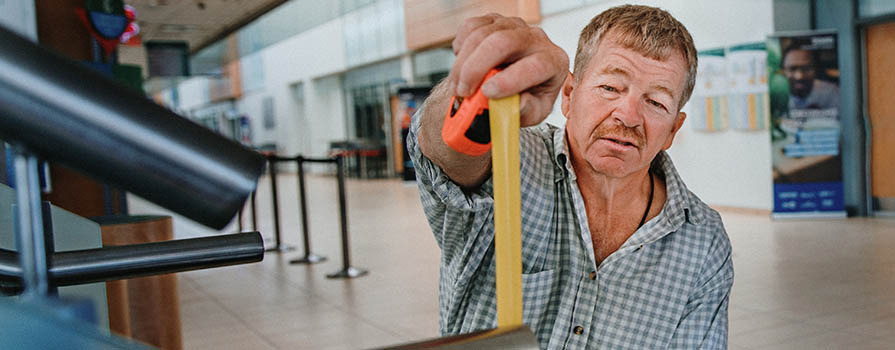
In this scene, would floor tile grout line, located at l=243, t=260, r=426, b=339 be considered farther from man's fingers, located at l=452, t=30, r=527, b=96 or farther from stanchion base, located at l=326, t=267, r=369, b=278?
man's fingers, located at l=452, t=30, r=527, b=96


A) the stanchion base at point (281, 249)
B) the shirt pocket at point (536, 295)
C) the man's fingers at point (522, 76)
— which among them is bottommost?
the stanchion base at point (281, 249)

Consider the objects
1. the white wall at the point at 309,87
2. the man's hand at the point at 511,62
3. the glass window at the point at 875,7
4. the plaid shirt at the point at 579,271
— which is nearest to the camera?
the man's hand at the point at 511,62

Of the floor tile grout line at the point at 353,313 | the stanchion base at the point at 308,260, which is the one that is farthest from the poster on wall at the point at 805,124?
the floor tile grout line at the point at 353,313

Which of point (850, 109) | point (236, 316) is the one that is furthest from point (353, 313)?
point (850, 109)

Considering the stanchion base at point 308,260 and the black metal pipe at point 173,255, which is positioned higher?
the black metal pipe at point 173,255

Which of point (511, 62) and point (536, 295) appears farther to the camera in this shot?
point (536, 295)

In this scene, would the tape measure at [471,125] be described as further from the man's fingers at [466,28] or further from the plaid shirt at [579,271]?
the plaid shirt at [579,271]

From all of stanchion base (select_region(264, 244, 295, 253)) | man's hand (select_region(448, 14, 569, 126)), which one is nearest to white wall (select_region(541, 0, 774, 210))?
stanchion base (select_region(264, 244, 295, 253))

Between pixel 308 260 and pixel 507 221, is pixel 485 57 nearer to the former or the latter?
pixel 507 221

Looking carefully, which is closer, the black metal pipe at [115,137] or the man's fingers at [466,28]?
the black metal pipe at [115,137]

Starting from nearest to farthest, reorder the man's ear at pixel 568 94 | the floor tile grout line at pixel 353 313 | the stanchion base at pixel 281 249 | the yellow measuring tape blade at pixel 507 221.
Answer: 1. the yellow measuring tape blade at pixel 507 221
2. the man's ear at pixel 568 94
3. the floor tile grout line at pixel 353 313
4. the stanchion base at pixel 281 249

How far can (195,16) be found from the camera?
16.5 metres

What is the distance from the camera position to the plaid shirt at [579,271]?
1.31 meters

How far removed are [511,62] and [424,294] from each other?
159 inches
